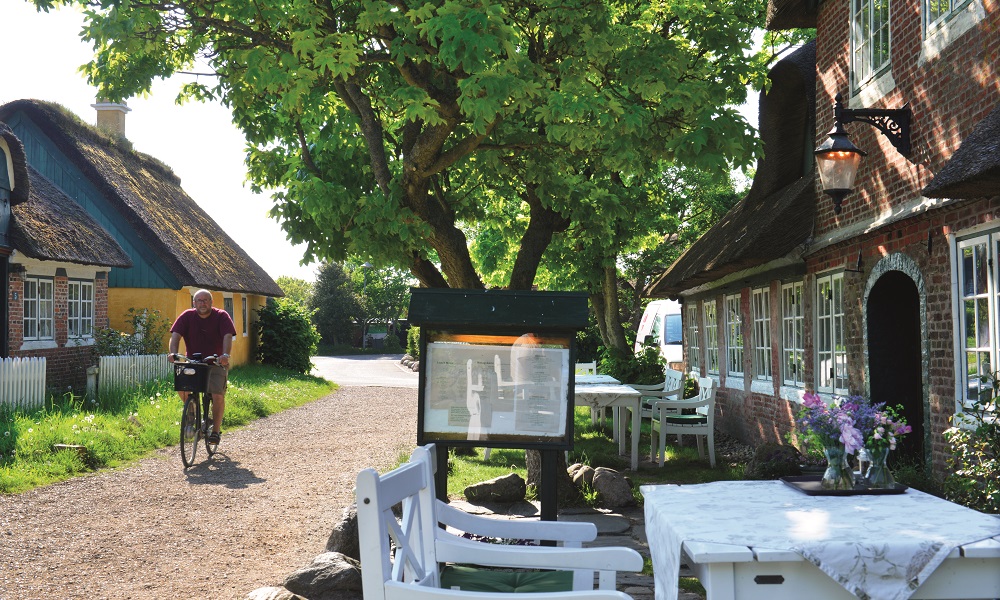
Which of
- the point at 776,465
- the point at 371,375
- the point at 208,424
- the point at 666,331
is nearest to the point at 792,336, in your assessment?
the point at 776,465

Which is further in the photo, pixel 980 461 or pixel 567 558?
pixel 980 461

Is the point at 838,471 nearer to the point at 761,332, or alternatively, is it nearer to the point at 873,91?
the point at 873,91

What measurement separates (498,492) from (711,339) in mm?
8772

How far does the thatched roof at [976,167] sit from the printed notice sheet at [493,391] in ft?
8.22

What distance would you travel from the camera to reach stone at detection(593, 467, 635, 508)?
26.0ft

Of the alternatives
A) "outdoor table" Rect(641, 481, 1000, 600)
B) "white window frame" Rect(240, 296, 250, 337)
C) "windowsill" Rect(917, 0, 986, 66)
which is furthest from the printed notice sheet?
"white window frame" Rect(240, 296, 250, 337)

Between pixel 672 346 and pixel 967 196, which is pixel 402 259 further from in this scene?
pixel 672 346

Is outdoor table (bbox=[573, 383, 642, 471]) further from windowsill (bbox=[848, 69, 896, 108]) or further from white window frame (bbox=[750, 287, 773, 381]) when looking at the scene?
windowsill (bbox=[848, 69, 896, 108])

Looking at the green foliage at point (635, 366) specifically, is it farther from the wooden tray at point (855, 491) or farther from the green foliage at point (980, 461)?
the wooden tray at point (855, 491)

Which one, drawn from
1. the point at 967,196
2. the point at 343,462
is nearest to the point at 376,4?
the point at 967,196

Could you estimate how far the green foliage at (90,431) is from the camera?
9.20 m

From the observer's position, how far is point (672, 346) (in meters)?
20.9

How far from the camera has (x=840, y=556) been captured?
9.84 ft

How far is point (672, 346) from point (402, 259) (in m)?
13.3
